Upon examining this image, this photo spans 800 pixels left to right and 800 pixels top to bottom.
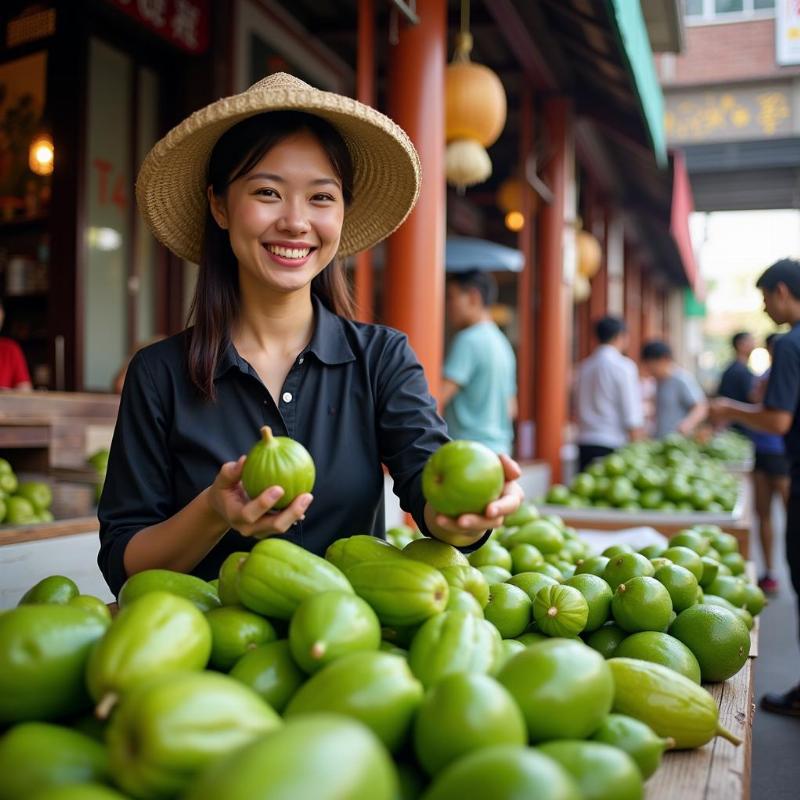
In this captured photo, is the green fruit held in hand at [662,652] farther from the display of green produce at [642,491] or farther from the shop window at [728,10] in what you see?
the shop window at [728,10]

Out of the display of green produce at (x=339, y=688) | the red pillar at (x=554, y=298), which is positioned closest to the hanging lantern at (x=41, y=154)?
the red pillar at (x=554, y=298)

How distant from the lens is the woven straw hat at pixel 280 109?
1962mm

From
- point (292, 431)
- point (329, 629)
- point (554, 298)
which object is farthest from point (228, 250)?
point (554, 298)

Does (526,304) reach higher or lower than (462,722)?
higher

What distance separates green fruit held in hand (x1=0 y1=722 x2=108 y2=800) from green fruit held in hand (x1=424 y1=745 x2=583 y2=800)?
0.44m

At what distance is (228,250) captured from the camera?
7.39ft

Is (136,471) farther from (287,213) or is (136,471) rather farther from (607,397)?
(607,397)

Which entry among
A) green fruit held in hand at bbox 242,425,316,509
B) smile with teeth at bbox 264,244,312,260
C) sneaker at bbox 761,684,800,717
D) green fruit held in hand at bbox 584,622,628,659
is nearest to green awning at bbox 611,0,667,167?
smile with teeth at bbox 264,244,312,260

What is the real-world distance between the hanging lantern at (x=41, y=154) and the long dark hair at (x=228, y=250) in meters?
5.39

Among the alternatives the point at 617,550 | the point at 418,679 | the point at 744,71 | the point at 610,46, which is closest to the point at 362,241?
the point at 617,550

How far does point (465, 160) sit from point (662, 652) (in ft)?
14.8

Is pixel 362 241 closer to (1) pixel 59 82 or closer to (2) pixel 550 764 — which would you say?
(2) pixel 550 764

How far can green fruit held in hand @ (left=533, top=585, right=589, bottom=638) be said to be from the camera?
174 centimetres

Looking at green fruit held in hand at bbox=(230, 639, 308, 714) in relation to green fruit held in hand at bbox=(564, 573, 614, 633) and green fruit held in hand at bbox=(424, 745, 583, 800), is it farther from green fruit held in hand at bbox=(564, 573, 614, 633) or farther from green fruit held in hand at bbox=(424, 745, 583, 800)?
green fruit held in hand at bbox=(564, 573, 614, 633)
